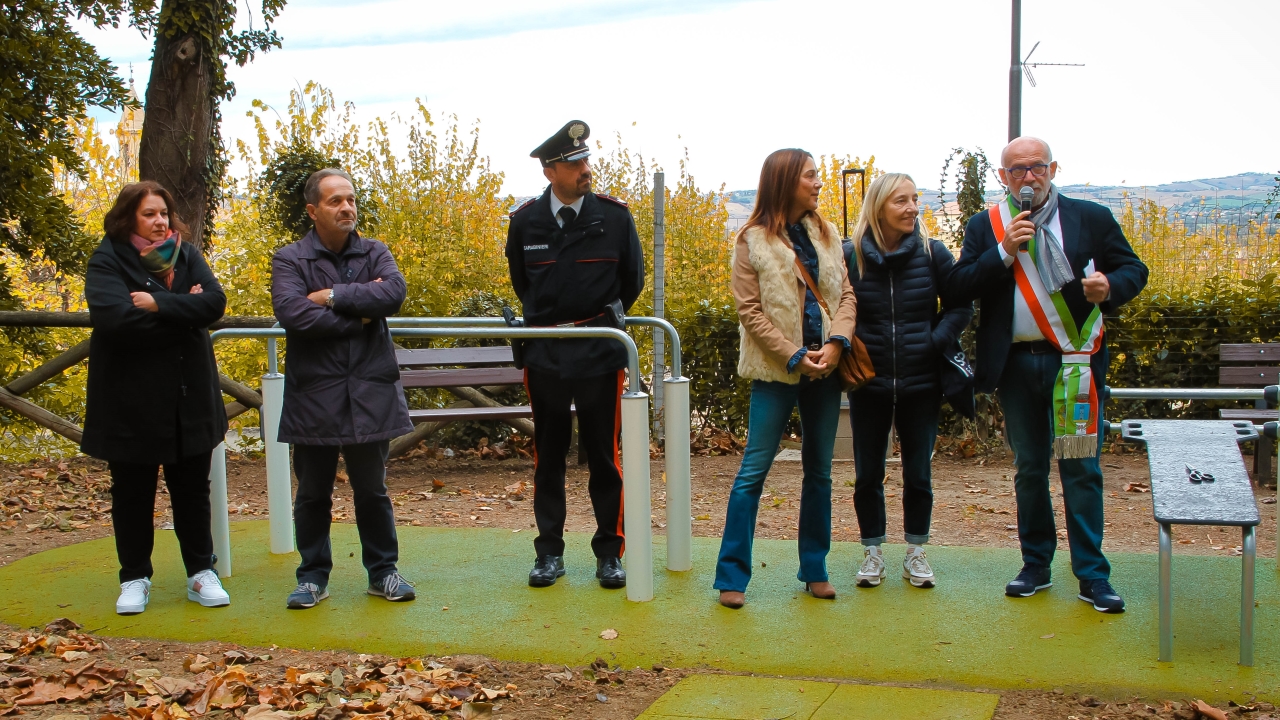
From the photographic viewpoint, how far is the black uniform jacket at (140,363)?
13.1 ft

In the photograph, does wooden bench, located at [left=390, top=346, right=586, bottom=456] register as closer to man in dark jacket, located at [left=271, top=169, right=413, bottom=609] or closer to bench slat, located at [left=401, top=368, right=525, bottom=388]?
bench slat, located at [left=401, top=368, right=525, bottom=388]

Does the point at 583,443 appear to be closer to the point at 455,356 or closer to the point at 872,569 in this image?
the point at 872,569

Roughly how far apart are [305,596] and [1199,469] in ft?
10.3

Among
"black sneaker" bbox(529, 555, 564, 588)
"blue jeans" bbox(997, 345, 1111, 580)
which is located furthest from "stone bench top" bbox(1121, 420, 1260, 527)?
"black sneaker" bbox(529, 555, 564, 588)

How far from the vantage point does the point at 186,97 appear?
25.7 ft

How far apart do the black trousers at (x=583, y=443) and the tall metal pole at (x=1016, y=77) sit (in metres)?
9.47

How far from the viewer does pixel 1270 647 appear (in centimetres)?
356

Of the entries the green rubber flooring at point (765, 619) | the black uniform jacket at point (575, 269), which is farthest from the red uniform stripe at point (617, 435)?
the green rubber flooring at point (765, 619)

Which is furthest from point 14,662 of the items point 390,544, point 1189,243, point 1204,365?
point 1189,243

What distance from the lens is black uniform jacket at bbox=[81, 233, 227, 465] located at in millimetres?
4004

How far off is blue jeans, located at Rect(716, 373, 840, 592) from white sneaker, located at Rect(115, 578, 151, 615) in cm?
215

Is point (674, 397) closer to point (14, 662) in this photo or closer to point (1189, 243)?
point (14, 662)

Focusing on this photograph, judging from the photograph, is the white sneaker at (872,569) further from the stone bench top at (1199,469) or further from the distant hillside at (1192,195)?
the distant hillside at (1192,195)

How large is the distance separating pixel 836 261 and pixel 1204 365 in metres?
5.19
